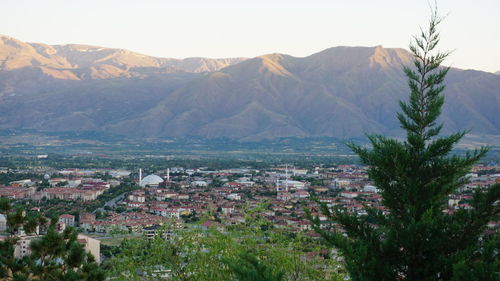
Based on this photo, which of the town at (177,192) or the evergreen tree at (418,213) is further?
the town at (177,192)

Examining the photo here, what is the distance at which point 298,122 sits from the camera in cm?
18912

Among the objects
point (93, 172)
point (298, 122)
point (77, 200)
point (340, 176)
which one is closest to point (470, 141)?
point (298, 122)

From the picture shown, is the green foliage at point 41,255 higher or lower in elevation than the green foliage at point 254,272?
lower

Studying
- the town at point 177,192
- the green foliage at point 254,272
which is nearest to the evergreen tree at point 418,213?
the green foliage at point 254,272

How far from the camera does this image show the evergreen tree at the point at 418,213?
10203 millimetres

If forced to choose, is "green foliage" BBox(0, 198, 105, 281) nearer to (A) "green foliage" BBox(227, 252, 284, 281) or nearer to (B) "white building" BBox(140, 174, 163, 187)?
(A) "green foliage" BBox(227, 252, 284, 281)

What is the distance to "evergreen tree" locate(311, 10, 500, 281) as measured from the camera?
10203 mm

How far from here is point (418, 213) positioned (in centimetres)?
1112

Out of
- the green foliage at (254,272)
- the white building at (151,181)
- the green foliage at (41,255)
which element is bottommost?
the white building at (151,181)

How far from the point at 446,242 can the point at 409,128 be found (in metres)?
2.38

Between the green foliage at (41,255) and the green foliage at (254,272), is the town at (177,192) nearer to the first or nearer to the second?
the green foliage at (41,255)

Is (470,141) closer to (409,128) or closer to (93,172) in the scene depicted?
(93,172)

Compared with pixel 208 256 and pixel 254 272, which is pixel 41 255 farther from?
pixel 254 272

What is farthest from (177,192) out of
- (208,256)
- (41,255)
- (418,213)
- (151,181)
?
(418,213)
